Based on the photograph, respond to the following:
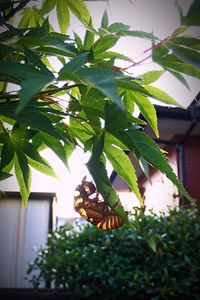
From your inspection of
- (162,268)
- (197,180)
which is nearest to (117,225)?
(162,268)

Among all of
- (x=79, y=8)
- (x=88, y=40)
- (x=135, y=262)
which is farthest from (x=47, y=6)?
Answer: (x=135, y=262)

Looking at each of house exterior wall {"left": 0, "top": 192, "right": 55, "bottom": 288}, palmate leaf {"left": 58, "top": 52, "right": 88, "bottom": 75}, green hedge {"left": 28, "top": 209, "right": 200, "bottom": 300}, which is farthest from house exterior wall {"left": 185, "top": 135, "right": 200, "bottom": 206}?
palmate leaf {"left": 58, "top": 52, "right": 88, "bottom": 75}

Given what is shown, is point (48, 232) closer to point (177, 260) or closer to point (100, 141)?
point (177, 260)

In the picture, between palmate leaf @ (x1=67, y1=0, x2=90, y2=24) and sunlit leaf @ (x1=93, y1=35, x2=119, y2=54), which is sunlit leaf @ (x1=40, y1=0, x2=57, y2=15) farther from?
sunlit leaf @ (x1=93, y1=35, x2=119, y2=54)

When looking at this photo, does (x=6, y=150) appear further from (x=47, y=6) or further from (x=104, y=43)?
(x=47, y=6)

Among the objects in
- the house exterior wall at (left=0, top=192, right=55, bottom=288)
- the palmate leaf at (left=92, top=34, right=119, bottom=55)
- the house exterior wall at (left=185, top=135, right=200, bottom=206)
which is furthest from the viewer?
the house exterior wall at (left=185, top=135, right=200, bottom=206)

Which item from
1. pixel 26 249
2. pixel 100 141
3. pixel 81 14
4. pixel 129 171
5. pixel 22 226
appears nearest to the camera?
pixel 100 141

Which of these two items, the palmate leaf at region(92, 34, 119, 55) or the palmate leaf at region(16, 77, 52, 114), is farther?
the palmate leaf at region(92, 34, 119, 55)
